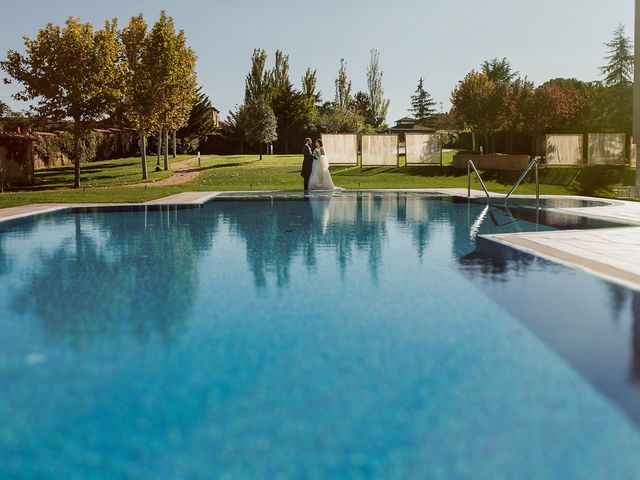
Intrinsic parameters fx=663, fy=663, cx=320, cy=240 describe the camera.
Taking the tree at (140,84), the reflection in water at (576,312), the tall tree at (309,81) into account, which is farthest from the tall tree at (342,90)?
the reflection in water at (576,312)

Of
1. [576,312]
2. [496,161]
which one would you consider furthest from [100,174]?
[576,312]

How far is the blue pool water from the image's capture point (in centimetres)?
324

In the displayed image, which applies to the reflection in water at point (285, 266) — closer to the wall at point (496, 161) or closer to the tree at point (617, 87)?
the wall at point (496, 161)

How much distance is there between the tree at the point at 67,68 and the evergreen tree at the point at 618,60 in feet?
137

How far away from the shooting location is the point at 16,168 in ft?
104

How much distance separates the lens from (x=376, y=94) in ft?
208

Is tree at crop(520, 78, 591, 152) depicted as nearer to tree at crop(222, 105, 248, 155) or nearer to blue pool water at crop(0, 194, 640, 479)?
tree at crop(222, 105, 248, 155)

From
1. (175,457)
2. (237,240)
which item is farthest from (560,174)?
(175,457)

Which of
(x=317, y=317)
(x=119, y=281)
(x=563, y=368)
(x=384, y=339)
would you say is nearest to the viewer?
(x=563, y=368)

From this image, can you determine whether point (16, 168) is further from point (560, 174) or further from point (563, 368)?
point (563, 368)

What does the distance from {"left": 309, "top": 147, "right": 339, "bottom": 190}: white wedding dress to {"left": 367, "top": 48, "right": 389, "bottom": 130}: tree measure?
4071cm

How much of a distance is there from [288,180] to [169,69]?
349 inches

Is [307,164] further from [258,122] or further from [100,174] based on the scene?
[258,122]

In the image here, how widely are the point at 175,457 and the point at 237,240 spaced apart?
8.19 meters
